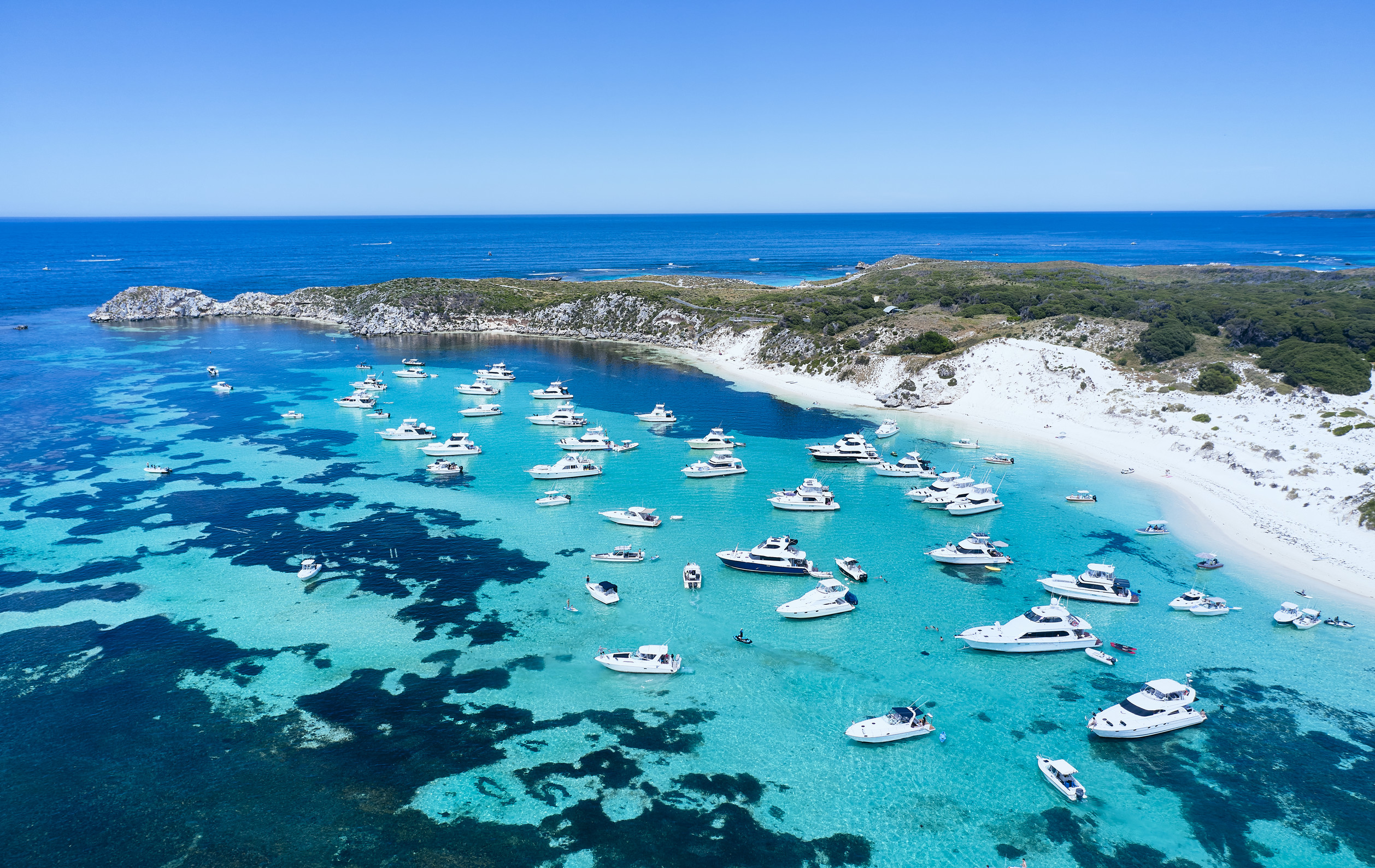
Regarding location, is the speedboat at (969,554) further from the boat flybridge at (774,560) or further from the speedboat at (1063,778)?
the speedboat at (1063,778)

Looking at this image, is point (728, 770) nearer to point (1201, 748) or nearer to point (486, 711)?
point (486, 711)

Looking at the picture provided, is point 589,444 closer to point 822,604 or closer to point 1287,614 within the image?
point 822,604

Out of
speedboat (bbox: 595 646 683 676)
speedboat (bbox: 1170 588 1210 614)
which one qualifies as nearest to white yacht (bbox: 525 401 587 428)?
speedboat (bbox: 595 646 683 676)

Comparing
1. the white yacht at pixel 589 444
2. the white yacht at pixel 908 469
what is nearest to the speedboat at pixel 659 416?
the white yacht at pixel 589 444

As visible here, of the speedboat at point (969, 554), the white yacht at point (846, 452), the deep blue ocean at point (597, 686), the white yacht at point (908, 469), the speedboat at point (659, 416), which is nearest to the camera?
the deep blue ocean at point (597, 686)

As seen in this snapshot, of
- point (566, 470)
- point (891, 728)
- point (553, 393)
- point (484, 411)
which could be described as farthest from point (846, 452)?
point (484, 411)

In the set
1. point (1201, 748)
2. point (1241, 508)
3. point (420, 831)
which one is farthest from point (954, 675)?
point (1241, 508)
